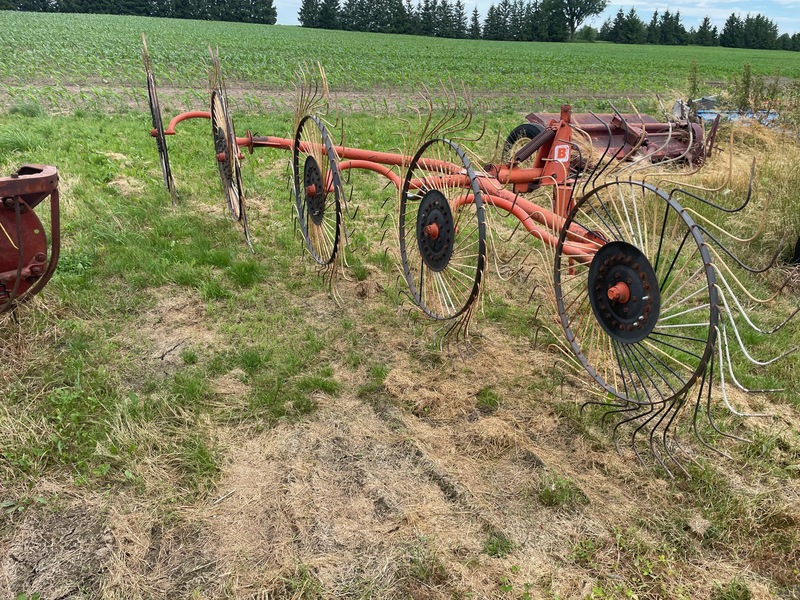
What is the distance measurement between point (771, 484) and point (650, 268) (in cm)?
152

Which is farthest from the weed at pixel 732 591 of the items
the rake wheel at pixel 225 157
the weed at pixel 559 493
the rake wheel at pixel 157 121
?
the rake wheel at pixel 157 121

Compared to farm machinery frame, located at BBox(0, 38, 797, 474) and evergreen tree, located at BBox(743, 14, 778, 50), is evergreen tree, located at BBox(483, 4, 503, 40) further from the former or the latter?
farm machinery frame, located at BBox(0, 38, 797, 474)

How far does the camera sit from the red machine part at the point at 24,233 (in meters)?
2.90

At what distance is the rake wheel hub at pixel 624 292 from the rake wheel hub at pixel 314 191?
84.8 inches

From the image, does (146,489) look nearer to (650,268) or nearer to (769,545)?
(650,268)

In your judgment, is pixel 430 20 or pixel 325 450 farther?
pixel 430 20

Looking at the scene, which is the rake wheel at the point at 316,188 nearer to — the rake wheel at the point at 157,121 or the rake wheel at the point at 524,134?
the rake wheel at the point at 157,121

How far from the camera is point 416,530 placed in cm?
254

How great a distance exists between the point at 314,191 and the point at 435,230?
4.00 ft

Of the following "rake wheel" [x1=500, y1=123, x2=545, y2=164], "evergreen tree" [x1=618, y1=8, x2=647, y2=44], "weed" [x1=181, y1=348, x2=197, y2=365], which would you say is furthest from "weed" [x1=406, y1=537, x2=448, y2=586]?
"evergreen tree" [x1=618, y1=8, x2=647, y2=44]

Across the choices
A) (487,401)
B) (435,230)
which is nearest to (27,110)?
(435,230)

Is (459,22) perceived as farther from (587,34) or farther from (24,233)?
(24,233)

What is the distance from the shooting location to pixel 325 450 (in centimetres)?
301

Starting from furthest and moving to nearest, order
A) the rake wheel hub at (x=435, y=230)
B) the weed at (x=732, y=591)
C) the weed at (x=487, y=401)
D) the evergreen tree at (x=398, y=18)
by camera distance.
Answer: the evergreen tree at (x=398, y=18) < the weed at (x=487, y=401) < the rake wheel hub at (x=435, y=230) < the weed at (x=732, y=591)
